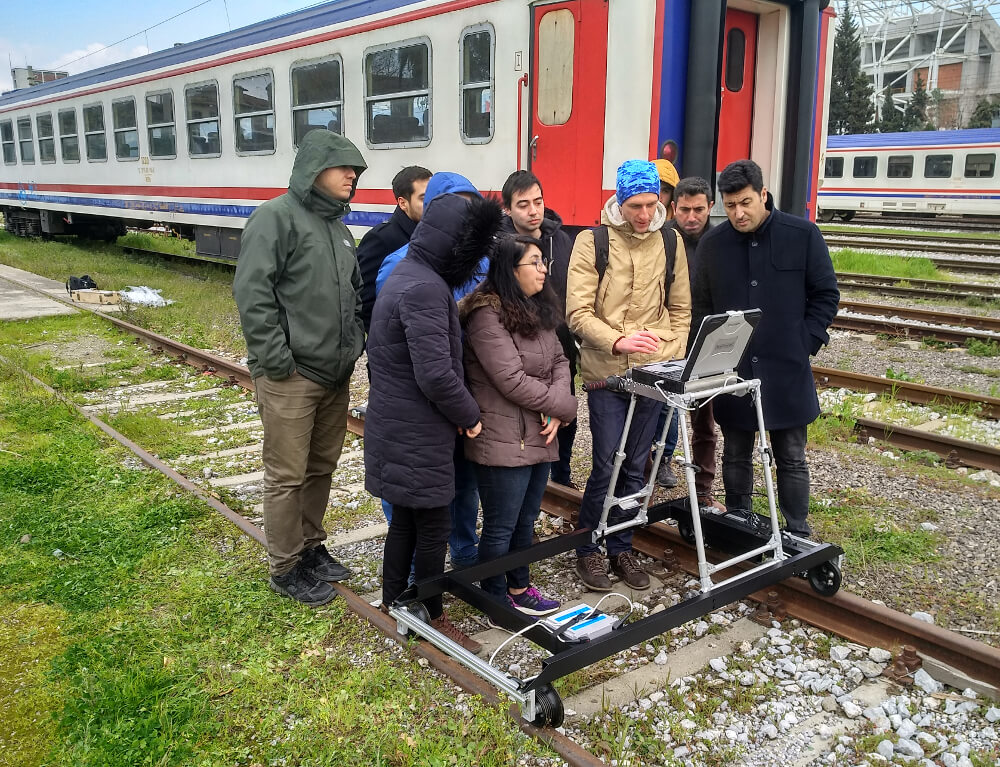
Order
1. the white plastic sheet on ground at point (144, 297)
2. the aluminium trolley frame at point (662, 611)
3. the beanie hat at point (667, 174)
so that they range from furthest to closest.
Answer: the white plastic sheet on ground at point (144, 297)
the beanie hat at point (667, 174)
the aluminium trolley frame at point (662, 611)

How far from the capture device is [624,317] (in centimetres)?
403

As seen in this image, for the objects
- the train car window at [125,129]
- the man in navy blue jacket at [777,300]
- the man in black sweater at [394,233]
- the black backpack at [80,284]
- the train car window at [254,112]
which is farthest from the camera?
the train car window at [125,129]

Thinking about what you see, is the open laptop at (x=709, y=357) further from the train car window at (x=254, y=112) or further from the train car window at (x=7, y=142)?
the train car window at (x=7, y=142)

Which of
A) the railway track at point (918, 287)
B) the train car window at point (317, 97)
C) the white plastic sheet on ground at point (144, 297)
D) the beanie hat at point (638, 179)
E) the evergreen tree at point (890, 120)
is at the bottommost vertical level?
the white plastic sheet on ground at point (144, 297)

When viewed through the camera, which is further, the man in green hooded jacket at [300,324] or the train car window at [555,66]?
the train car window at [555,66]

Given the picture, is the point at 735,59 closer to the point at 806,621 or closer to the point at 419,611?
the point at 806,621

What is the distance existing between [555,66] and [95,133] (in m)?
12.6

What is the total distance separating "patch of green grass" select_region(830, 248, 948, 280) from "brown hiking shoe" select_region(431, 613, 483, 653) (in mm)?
12235

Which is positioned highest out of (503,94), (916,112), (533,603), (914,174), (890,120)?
(916,112)

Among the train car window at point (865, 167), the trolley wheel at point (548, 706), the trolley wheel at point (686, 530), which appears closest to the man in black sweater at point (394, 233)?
the trolley wheel at point (686, 530)

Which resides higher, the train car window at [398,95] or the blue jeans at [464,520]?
the train car window at [398,95]

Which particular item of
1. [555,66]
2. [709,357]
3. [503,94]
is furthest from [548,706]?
[503,94]

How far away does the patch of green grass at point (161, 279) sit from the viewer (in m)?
10.2

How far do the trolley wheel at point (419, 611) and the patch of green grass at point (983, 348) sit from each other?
723 cm
